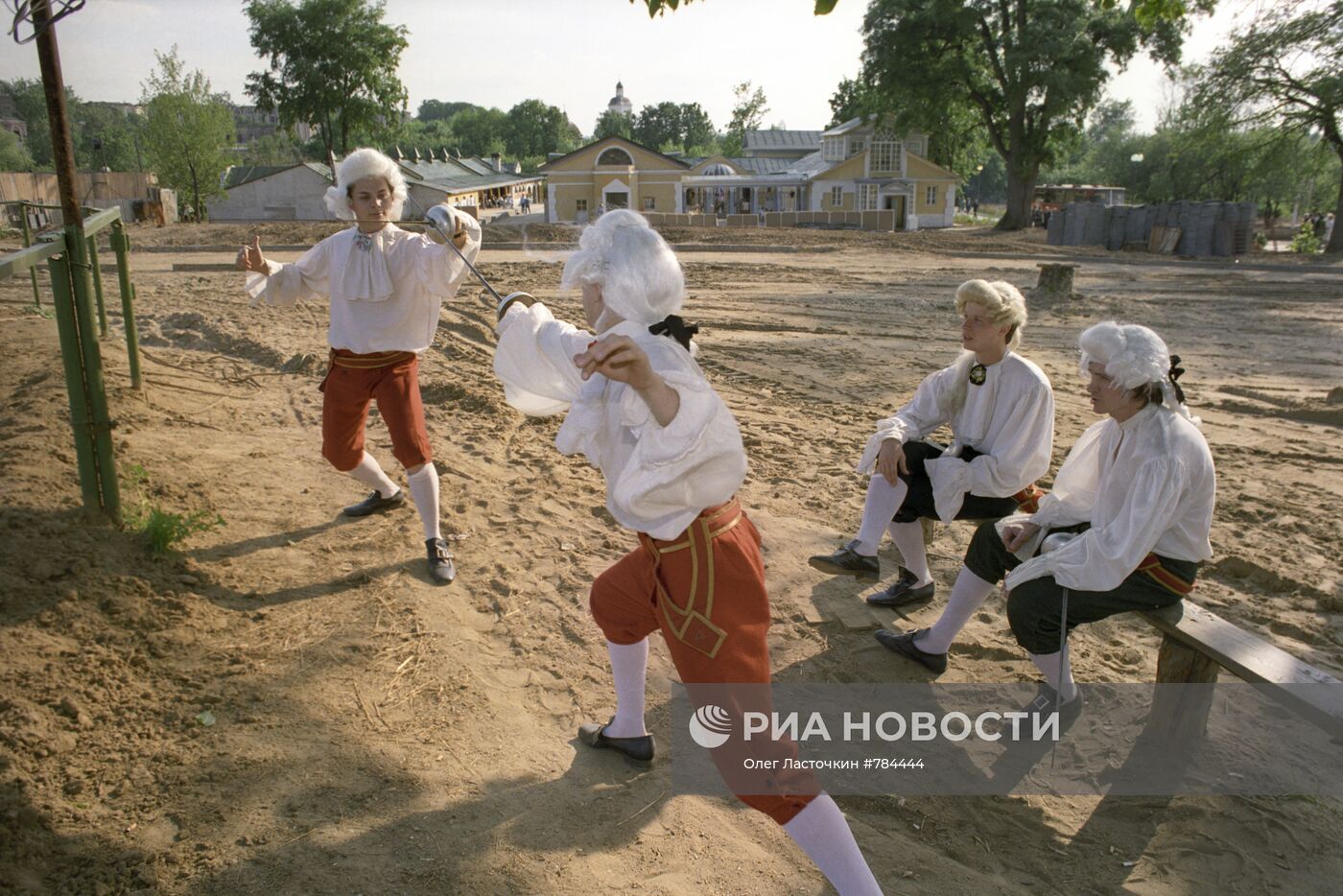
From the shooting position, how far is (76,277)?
346 cm

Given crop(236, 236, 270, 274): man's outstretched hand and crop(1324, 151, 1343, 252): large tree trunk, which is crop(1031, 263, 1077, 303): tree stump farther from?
crop(1324, 151, 1343, 252): large tree trunk

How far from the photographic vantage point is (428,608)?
3881 mm

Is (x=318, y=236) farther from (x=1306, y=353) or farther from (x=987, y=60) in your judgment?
(x=987, y=60)

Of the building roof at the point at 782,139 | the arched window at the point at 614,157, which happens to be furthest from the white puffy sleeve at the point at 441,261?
the building roof at the point at 782,139

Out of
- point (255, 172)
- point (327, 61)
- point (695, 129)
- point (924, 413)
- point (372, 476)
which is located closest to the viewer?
point (924, 413)

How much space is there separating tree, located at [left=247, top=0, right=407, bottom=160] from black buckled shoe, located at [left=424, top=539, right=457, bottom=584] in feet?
140

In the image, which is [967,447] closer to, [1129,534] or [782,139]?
[1129,534]

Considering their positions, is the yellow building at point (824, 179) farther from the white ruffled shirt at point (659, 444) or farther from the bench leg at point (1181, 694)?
the white ruffled shirt at point (659, 444)

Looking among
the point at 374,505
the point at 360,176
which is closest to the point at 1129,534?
the point at 360,176

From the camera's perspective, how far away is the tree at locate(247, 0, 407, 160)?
41781mm

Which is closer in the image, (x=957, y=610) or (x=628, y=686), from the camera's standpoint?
(x=628, y=686)

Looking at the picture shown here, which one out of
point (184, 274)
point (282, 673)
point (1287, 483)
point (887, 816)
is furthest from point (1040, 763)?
point (184, 274)

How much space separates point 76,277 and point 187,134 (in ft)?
123

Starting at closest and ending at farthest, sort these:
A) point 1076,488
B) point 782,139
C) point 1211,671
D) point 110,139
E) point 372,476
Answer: point 1211,671
point 1076,488
point 372,476
point 782,139
point 110,139
